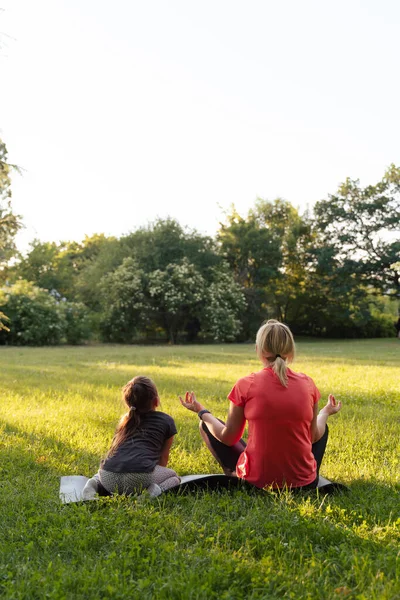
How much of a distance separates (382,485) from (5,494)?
2854 mm

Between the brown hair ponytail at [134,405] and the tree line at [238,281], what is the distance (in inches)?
815

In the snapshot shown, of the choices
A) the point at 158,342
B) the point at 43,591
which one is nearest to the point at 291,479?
the point at 43,591

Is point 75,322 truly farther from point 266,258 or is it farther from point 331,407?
point 331,407

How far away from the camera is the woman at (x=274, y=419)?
371cm

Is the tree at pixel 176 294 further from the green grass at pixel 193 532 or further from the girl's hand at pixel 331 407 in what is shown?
the girl's hand at pixel 331 407

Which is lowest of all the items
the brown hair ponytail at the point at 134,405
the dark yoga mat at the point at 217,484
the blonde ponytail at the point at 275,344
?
the dark yoga mat at the point at 217,484

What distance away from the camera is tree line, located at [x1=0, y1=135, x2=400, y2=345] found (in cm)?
2945

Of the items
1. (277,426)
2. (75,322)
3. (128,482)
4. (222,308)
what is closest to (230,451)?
(277,426)

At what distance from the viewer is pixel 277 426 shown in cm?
371

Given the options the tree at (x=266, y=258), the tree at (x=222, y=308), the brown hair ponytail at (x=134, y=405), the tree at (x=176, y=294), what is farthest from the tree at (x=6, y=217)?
the tree at (x=266, y=258)

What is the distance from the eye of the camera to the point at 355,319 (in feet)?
110

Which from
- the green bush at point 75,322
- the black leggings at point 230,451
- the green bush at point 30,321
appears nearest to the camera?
the black leggings at point 230,451

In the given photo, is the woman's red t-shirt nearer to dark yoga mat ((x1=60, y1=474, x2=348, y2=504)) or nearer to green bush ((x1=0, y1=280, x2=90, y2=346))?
dark yoga mat ((x1=60, y1=474, x2=348, y2=504))

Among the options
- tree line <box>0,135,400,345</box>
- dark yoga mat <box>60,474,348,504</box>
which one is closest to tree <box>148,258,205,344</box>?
tree line <box>0,135,400,345</box>
